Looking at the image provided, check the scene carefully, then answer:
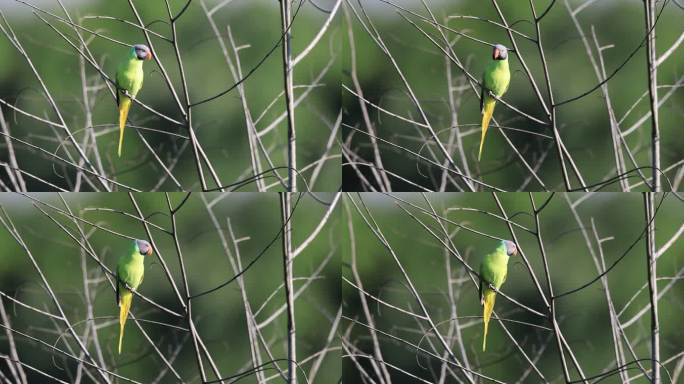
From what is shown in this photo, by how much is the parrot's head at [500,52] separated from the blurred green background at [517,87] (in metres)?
0.02

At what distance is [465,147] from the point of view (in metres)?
2.83

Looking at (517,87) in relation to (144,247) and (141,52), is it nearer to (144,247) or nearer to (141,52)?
(141,52)

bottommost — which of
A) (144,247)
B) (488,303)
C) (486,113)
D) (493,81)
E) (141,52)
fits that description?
(488,303)

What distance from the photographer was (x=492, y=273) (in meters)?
2.81

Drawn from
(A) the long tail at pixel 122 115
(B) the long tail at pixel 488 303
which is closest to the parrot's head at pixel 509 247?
(B) the long tail at pixel 488 303

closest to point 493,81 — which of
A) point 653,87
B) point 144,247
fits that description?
point 653,87

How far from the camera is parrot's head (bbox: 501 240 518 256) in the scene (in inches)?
111

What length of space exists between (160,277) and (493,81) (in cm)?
138

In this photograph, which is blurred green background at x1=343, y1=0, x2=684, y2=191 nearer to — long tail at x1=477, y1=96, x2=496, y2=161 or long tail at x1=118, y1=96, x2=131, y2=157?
long tail at x1=477, y1=96, x2=496, y2=161

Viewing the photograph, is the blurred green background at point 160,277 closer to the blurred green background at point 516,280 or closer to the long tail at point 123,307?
the long tail at point 123,307

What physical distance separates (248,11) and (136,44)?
0.42 m

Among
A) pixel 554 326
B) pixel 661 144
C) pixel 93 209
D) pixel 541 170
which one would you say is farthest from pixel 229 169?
pixel 661 144

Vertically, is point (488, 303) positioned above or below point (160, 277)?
below

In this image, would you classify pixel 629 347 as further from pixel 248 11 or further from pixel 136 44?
pixel 136 44
